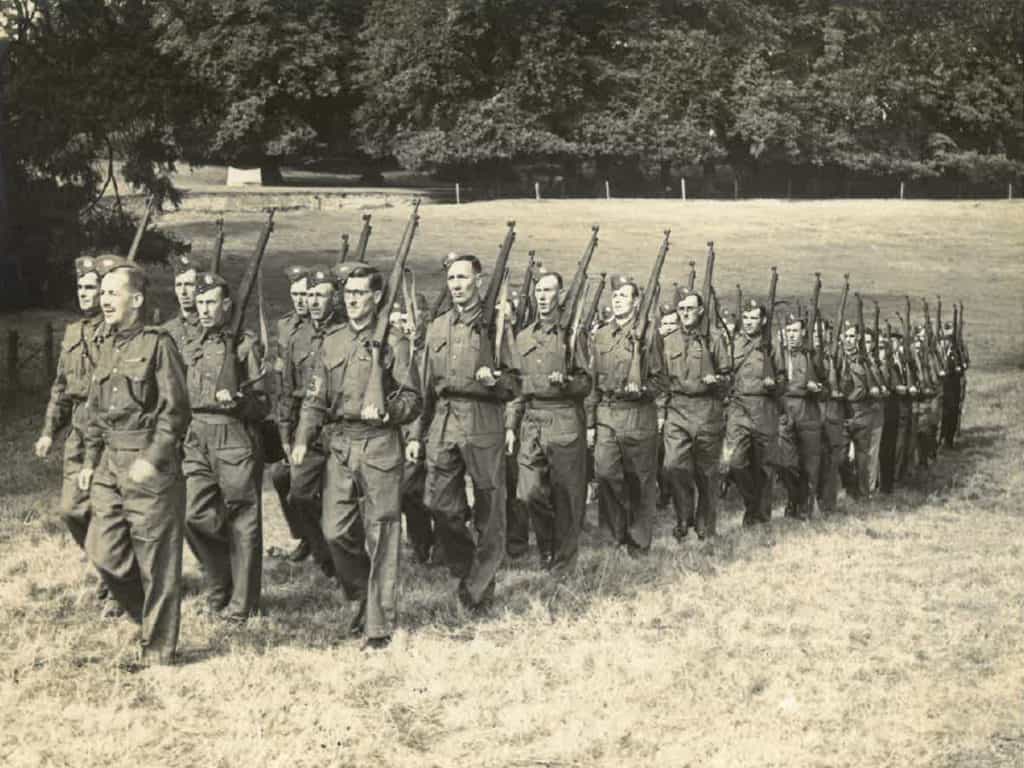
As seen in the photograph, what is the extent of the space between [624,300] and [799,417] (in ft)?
9.85

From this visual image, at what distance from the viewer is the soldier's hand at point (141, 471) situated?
6910 millimetres

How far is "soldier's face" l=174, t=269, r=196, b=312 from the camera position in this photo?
8.56 m

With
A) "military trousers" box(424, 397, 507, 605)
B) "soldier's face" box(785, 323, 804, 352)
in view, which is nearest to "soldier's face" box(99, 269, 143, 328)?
"military trousers" box(424, 397, 507, 605)

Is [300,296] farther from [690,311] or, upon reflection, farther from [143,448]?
[690,311]

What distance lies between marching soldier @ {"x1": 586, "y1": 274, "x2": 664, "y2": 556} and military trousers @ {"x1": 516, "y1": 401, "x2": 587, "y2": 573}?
744 mm

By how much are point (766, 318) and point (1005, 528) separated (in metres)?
2.91

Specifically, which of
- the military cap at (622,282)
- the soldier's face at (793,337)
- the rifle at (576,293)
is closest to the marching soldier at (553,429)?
the rifle at (576,293)

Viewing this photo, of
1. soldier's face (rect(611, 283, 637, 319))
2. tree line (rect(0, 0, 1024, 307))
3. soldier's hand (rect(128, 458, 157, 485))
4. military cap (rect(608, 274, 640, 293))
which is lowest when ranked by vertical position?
soldier's hand (rect(128, 458, 157, 485))

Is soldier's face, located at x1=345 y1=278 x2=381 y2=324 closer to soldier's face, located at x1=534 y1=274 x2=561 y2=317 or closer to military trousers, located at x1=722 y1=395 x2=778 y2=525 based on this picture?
soldier's face, located at x1=534 y1=274 x2=561 y2=317

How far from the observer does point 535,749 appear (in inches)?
242

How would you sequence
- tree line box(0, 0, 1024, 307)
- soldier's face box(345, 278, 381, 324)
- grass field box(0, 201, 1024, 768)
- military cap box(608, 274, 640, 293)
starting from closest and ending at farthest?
1. grass field box(0, 201, 1024, 768)
2. soldier's face box(345, 278, 381, 324)
3. military cap box(608, 274, 640, 293)
4. tree line box(0, 0, 1024, 307)

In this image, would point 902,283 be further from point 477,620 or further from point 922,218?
point 477,620

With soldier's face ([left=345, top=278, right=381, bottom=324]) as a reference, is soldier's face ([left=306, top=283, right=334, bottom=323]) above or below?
below

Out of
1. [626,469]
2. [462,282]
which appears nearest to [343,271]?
[462,282]
